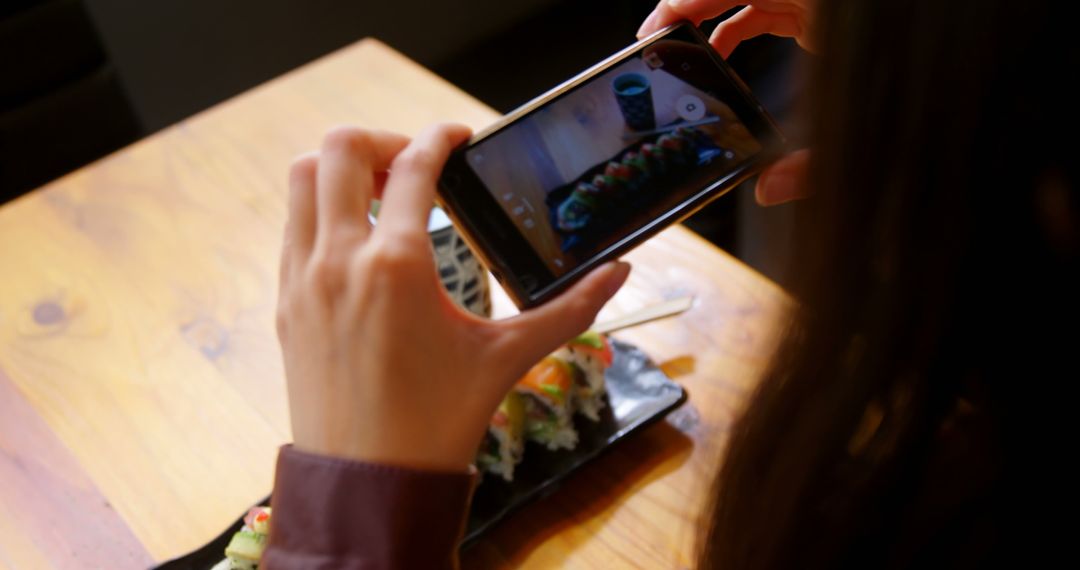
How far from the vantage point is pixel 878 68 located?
0.34 metres

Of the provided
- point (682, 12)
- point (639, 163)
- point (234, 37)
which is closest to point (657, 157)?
point (639, 163)

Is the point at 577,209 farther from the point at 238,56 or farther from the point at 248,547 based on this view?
the point at 238,56

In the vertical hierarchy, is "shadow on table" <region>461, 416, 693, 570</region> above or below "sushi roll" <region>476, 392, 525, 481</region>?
below

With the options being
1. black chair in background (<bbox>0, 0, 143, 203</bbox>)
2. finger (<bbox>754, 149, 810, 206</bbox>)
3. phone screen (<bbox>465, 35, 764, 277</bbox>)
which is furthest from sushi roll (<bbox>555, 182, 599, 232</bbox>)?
black chair in background (<bbox>0, 0, 143, 203</bbox>)

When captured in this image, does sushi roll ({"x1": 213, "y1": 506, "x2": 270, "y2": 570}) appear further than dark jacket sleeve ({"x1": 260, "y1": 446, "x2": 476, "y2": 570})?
Yes

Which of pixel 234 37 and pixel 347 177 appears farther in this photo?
pixel 234 37

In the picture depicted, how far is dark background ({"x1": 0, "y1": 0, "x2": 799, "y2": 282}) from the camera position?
1.25 meters

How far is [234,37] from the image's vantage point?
2.04 metres

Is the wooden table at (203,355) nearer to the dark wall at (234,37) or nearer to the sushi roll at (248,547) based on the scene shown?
the sushi roll at (248,547)

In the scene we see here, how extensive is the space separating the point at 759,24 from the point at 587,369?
0.99ft

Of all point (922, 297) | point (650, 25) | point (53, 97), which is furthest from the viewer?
point (53, 97)

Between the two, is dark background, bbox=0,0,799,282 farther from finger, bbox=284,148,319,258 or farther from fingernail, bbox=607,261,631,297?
finger, bbox=284,148,319,258

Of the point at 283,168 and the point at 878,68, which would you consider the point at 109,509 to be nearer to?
the point at 283,168

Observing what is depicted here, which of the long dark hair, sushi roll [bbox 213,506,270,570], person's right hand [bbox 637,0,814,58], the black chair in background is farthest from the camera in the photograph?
the black chair in background
